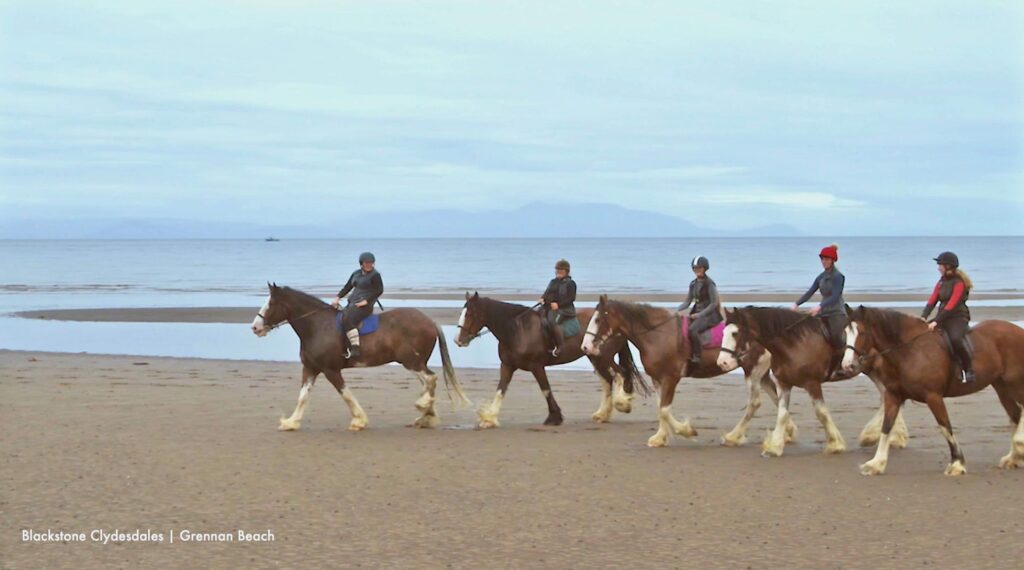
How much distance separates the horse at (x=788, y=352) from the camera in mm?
13812

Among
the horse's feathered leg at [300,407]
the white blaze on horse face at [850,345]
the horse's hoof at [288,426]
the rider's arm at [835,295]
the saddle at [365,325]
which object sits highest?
the rider's arm at [835,295]

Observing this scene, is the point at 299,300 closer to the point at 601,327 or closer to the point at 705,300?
the point at 601,327

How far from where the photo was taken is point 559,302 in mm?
16859

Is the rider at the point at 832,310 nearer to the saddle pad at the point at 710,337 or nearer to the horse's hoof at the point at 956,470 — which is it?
the saddle pad at the point at 710,337

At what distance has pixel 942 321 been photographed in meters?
12.7

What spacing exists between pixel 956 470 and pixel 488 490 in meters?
4.99

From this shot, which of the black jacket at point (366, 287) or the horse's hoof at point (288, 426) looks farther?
the black jacket at point (366, 287)

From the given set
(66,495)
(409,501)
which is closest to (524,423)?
(409,501)

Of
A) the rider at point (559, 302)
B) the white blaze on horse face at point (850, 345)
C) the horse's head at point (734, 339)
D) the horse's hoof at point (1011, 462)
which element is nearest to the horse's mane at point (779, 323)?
the horse's head at point (734, 339)

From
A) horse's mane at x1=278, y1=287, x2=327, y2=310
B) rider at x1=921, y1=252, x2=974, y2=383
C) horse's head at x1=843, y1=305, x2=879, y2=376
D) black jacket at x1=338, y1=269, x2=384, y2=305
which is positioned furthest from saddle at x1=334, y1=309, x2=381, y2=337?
rider at x1=921, y1=252, x2=974, y2=383

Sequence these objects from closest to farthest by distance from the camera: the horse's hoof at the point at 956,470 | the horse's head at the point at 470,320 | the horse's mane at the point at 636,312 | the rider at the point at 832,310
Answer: the horse's hoof at the point at 956,470
the rider at the point at 832,310
the horse's mane at the point at 636,312
the horse's head at the point at 470,320

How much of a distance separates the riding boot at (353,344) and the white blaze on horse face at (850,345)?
6.87 m

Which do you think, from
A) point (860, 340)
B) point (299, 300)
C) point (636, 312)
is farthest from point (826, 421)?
point (299, 300)

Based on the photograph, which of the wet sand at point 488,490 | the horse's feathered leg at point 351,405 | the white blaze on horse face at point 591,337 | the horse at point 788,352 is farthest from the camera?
the horse's feathered leg at point 351,405
